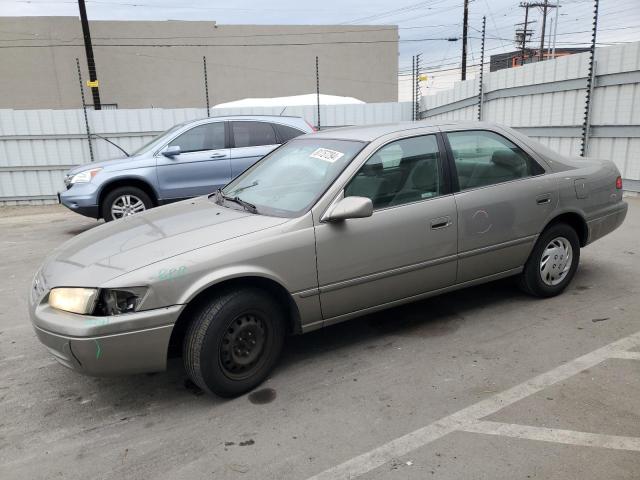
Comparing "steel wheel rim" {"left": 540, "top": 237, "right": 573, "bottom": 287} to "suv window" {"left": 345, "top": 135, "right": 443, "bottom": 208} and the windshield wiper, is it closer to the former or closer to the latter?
"suv window" {"left": 345, "top": 135, "right": 443, "bottom": 208}

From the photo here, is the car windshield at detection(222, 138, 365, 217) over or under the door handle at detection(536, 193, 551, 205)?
over

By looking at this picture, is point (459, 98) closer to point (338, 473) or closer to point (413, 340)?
point (413, 340)

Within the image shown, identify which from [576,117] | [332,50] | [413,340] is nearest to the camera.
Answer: [413,340]

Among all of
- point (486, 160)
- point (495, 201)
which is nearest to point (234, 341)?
point (495, 201)

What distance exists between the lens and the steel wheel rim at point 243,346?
3084mm

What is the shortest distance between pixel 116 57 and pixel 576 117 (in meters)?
30.5

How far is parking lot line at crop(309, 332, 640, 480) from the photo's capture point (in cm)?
250

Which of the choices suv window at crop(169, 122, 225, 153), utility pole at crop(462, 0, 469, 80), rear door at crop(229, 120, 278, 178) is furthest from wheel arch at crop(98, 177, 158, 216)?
utility pole at crop(462, 0, 469, 80)

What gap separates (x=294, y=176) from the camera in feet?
12.6

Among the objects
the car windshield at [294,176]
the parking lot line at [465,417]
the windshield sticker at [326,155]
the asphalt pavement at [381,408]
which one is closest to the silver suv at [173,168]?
the asphalt pavement at [381,408]

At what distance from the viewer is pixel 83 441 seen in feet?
9.23

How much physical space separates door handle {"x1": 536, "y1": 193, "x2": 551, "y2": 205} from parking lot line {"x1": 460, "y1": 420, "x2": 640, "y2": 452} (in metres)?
2.09

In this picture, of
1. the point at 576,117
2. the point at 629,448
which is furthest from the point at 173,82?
the point at 629,448

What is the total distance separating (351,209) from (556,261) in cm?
230
